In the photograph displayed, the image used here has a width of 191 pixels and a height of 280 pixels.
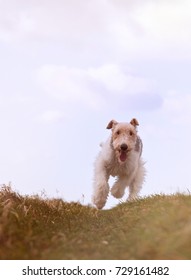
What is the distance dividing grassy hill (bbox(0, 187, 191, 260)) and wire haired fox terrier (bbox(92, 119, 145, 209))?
2.11 m

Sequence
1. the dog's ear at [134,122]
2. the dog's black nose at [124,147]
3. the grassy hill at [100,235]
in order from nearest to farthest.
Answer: the grassy hill at [100,235] → the dog's black nose at [124,147] → the dog's ear at [134,122]

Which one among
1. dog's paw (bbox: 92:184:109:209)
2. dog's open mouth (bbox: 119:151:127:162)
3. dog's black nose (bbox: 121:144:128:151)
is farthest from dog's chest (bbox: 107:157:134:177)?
dog's black nose (bbox: 121:144:128:151)

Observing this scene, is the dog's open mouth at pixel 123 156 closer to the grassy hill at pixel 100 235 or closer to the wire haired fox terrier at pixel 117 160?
the wire haired fox terrier at pixel 117 160

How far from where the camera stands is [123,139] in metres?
11.5

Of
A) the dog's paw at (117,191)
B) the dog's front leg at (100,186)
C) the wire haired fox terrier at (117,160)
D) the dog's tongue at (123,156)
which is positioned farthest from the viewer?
the dog's paw at (117,191)

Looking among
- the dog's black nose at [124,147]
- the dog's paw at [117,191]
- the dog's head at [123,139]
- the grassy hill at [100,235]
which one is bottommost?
the grassy hill at [100,235]

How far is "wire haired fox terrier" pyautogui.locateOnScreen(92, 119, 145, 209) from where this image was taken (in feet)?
38.3

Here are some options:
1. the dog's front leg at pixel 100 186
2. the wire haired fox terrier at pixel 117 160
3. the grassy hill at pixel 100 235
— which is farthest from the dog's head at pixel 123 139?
the grassy hill at pixel 100 235

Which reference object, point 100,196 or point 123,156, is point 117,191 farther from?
point 123,156

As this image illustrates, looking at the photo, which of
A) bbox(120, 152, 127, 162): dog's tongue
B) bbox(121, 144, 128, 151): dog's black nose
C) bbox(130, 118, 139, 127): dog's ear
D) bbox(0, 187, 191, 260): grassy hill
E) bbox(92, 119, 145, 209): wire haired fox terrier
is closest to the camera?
bbox(0, 187, 191, 260): grassy hill

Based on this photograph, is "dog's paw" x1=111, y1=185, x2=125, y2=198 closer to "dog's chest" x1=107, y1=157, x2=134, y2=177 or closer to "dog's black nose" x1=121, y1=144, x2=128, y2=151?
"dog's chest" x1=107, y1=157, x2=134, y2=177

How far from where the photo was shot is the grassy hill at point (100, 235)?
19.2 ft

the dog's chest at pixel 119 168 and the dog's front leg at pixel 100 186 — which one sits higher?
the dog's chest at pixel 119 168
